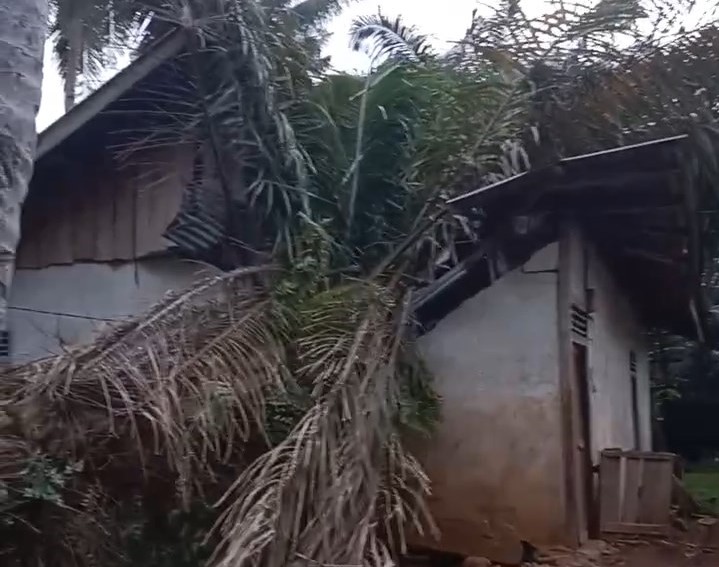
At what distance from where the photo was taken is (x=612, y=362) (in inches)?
416

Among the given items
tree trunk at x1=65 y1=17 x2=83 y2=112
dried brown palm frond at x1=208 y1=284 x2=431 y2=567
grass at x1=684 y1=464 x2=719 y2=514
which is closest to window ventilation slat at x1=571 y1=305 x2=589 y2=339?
dried brown palm frond at x1=208 y1=284 x2=431 y2=567

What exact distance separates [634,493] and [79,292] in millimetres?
5084

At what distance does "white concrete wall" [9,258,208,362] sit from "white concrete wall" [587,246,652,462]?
3.79 m

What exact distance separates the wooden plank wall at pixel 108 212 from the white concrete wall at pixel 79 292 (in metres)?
0.11

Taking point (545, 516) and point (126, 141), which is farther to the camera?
point (126, 141)

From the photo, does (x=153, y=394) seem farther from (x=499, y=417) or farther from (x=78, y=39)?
(x=78, y=39)

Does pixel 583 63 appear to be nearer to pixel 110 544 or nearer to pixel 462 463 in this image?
pixel 462 463

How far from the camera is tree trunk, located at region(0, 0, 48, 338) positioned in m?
4.52

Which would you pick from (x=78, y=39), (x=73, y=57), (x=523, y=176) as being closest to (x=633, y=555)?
(x=523, y=176)

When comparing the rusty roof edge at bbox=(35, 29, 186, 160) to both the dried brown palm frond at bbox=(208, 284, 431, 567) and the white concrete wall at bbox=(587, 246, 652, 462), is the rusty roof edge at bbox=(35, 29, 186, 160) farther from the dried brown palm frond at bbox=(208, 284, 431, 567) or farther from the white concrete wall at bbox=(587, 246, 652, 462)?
the white concrete wall at bbox=(587, 246, 652, 462)

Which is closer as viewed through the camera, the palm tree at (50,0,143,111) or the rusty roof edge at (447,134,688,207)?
the rusty roof edge at (447,134,688,207)

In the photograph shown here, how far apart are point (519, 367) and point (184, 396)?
3459 millimetres

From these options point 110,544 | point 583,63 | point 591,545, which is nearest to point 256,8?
point 583,63

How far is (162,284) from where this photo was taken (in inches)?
334
